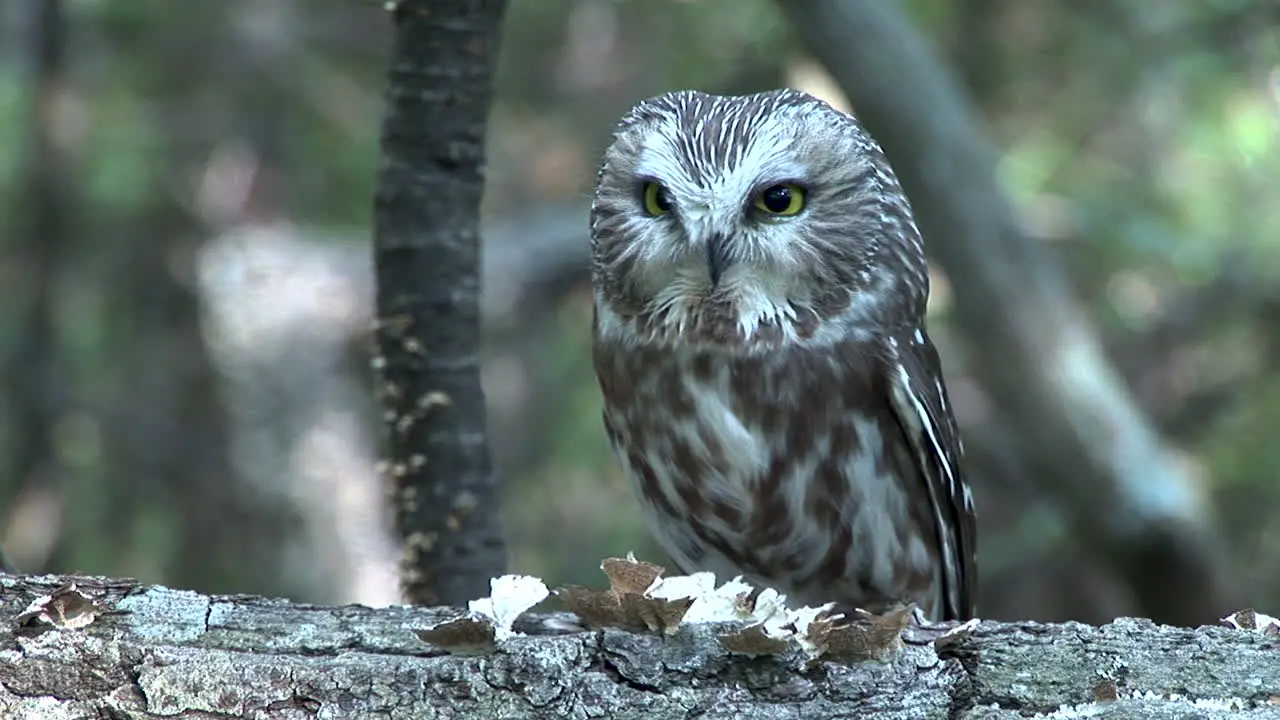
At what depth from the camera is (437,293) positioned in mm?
3240

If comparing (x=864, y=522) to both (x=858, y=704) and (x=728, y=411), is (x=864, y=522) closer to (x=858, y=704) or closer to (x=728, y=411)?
(x=728, y=411)

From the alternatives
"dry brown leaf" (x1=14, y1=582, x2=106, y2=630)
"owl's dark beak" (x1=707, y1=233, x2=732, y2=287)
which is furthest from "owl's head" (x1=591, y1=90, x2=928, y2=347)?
"dry brown leaf" (x1=14, y1=582, x2=106, y2=630)

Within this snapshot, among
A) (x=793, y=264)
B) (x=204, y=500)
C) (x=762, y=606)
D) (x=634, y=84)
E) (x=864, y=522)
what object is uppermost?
(x=634, y=84)

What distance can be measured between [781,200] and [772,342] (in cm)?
32

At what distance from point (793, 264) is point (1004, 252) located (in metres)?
2.29

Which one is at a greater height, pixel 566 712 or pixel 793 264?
pixel 793 264

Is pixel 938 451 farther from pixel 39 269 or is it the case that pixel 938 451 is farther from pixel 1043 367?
pixel 39 269

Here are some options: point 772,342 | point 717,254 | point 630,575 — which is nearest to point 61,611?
point 630,575

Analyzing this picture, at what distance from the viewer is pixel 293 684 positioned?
2.16m

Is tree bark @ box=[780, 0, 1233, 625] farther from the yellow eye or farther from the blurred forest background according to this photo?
the yellow eye

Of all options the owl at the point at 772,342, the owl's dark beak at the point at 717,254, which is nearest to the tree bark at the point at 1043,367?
the owl at the point at 772,342

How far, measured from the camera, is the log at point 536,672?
2.14m

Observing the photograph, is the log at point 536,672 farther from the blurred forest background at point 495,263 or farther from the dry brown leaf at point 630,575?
the blurred forest background at point 495,263

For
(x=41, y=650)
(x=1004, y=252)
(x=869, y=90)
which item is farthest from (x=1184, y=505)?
(x=41, y=650)
